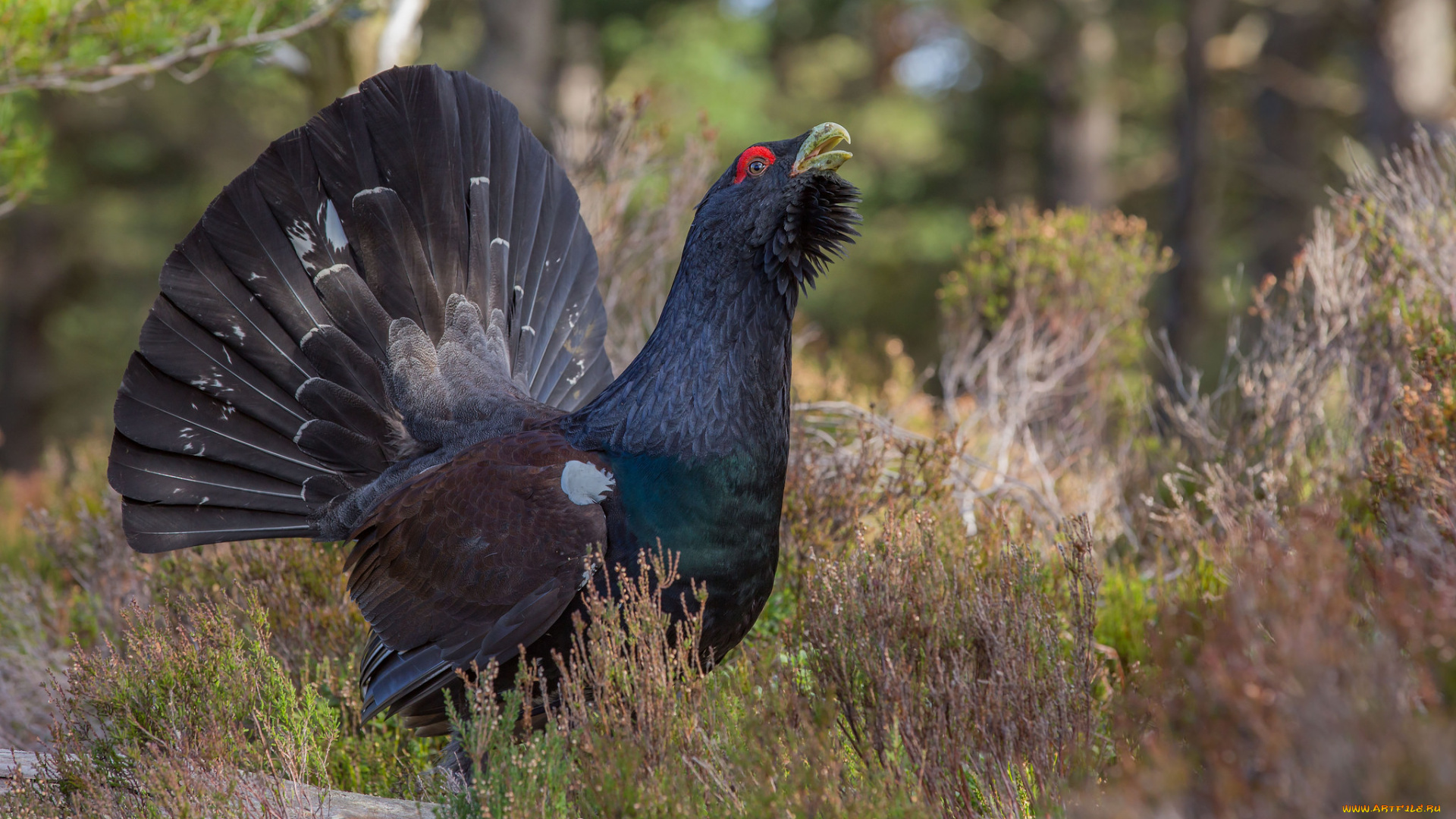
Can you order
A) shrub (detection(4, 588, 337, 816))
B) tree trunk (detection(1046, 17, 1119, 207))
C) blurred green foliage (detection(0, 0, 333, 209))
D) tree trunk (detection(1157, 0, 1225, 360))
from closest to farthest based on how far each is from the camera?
shrub (detection(4, 588, 337, 816))
blurred green foliage (detection(0, 0, 333, 209))
tree trunk (detection(1157, 0, 1225, 360))
tree trunk (detection(1046, 17, 1119, 207))

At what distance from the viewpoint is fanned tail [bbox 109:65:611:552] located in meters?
3.80

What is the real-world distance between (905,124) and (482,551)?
48.7ft

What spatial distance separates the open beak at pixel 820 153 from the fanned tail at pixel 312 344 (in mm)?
1430

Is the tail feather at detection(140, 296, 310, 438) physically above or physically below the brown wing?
above

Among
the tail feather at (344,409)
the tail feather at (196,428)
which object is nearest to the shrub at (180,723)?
the tail feather at (196,428)

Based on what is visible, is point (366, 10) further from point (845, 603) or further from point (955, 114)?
point (955, 114)

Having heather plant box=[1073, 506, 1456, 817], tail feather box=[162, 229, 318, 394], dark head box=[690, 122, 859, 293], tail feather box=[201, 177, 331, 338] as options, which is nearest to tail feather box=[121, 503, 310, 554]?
tail feather box=[162, 229, 318, 394]

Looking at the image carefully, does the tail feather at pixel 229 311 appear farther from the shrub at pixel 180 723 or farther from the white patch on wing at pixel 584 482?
the white patch on wing at pixel 584 482

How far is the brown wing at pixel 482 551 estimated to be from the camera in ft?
9.94

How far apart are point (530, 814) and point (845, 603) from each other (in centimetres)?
106

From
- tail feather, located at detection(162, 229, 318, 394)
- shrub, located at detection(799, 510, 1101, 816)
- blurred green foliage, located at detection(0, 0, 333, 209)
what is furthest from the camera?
blurred green foliage, located at detection(0, 0, 333, 209)

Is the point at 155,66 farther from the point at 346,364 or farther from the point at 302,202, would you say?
the point at 346,364

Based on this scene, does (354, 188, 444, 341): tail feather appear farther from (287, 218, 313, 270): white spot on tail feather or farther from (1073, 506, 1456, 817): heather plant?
(1073, 506, 1456, 817): heather plant

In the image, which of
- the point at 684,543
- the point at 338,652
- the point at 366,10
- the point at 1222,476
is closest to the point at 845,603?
the point at 684,543
